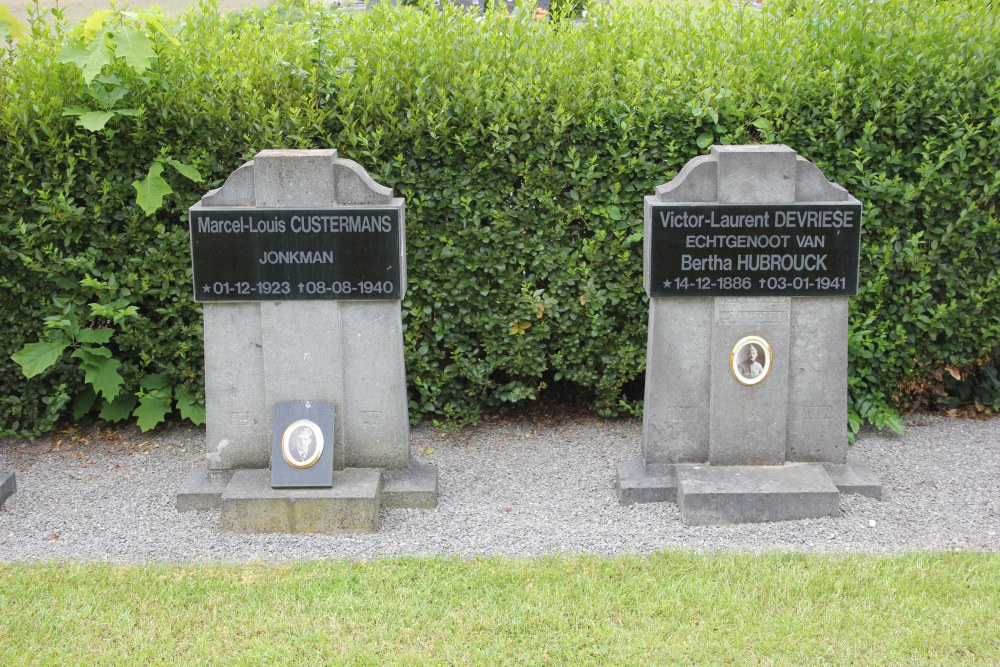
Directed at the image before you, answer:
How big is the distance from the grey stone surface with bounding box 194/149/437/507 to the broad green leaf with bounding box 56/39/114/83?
3.70ft

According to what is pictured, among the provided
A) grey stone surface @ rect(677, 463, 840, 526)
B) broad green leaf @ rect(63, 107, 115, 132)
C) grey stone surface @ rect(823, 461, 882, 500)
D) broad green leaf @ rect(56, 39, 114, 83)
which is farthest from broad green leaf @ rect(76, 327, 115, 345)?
grey stone surface @ rect(823, 461, 882, 500)

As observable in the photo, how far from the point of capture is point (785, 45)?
591 cm

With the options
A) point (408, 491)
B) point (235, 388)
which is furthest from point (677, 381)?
point (235, 388)

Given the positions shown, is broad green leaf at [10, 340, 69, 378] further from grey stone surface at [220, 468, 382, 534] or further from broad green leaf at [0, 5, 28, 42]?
broad green leaf at [0, 5, 28, 42]

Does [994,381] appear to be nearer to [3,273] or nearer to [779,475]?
[779,475]

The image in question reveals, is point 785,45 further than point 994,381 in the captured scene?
No

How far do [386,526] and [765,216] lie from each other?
239 cm

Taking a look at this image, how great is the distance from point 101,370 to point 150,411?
1.24ft

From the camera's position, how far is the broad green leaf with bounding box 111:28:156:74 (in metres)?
5.42

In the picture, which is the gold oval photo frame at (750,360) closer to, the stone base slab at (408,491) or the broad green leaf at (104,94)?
the stone base slab at (408,491)

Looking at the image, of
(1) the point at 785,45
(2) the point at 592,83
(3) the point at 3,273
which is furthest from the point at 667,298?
(3) the point at 3,273

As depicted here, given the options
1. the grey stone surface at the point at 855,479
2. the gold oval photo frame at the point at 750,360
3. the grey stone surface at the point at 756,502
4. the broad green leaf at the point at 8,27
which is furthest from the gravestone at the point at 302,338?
the grey stone surface at the point at 855,479

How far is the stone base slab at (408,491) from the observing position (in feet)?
16.8

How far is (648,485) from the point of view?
16.9 feet
